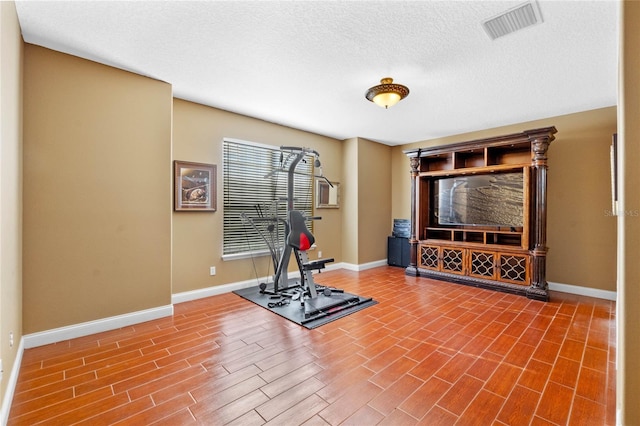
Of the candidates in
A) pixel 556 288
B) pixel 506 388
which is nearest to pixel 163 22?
pixel 506 388

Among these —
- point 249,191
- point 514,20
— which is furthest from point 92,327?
point 514,20

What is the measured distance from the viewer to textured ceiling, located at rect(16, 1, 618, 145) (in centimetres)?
211

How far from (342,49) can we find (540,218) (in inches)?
141

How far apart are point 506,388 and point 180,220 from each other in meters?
3.79

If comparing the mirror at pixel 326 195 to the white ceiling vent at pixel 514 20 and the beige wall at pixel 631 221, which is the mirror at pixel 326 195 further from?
the beige wall at pixel 631 221

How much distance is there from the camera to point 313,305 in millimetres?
3559

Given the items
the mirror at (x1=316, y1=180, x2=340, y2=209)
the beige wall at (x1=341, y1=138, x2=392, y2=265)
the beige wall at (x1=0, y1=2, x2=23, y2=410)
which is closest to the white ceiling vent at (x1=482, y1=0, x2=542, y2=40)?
the beige wall at (x1=0, y1=2, x2=23, y2=410)

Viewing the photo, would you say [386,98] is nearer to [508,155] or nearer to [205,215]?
[205,215]

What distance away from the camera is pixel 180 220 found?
384 centimetres

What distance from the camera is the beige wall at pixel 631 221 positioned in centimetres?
115

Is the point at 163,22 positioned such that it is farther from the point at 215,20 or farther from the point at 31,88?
the point at 31,88

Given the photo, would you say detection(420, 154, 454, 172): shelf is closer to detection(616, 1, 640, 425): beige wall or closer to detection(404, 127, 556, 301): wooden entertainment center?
detection(404, 127, 556, 301): wooden entertainment center

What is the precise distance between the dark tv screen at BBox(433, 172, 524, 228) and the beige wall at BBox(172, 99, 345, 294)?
315cm

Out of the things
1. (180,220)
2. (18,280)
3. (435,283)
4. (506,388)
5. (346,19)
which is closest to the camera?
(506,388)
